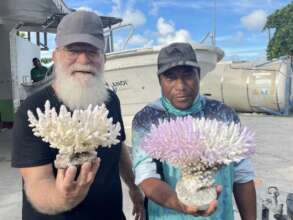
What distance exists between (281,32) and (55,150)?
38463 millimetres

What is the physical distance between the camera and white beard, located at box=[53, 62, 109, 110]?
1.78 meters

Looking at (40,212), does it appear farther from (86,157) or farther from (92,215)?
(86,157)

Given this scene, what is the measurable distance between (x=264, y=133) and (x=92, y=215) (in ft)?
31.6

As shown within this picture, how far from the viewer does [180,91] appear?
1711 mm

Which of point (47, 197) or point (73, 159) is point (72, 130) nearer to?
point (73, 159)

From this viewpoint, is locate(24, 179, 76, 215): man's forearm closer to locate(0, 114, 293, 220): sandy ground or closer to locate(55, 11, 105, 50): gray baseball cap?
locate(55, 11, 105, 50): gray baseball cap

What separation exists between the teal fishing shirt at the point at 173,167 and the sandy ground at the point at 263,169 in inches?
39.2

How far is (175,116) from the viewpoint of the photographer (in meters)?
1.73

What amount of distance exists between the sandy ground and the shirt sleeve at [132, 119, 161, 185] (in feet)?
4.11

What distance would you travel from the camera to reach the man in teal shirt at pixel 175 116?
5.50 ft

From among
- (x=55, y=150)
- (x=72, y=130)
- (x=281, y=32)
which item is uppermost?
(x=281, y=32)

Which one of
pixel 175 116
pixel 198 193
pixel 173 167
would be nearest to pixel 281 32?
pixel 175 116

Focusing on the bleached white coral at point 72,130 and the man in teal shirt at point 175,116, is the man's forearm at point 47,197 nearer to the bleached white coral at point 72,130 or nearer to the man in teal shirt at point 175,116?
the bleached white coral at point 72,130

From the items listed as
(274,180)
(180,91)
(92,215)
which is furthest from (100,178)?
(274,180)
